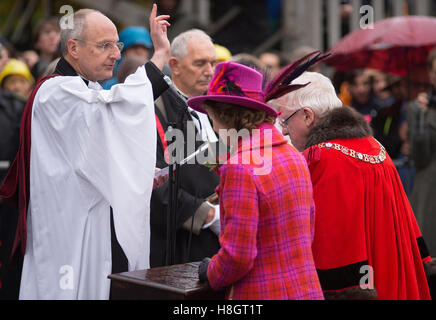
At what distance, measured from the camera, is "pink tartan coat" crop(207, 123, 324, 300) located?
2799 millimetres

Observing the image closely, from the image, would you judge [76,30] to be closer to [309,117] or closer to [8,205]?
[309,117]

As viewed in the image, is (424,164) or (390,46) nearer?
(424,164)

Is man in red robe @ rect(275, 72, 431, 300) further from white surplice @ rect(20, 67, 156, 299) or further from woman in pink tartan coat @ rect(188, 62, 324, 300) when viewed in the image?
white surplice @ rect(20, 67, 156, 299)

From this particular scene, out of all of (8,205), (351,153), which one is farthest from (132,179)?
(8,205)

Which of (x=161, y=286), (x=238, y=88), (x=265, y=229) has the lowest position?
(x=161, y=286)

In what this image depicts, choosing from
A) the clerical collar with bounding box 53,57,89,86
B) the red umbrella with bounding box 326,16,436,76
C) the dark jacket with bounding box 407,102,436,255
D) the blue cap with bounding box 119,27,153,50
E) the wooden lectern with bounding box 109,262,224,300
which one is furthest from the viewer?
the red umbrella with bounding box 326,16,436,76

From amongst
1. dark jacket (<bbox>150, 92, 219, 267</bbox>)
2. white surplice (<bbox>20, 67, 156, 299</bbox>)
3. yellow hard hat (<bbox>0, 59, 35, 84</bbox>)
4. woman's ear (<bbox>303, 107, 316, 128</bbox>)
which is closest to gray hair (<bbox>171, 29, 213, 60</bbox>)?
dark jacket (<bbox>150, 92, 219, 267</bbox>)

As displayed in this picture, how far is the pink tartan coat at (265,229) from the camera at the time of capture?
9.18ft

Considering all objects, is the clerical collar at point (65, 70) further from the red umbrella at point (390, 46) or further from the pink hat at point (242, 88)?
the red umbrella at point (390, 46)

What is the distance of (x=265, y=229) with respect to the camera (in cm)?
288

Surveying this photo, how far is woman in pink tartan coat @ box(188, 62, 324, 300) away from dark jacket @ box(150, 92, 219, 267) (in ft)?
4.83

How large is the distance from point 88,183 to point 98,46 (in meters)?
0.78

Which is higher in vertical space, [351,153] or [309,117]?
[309,117]

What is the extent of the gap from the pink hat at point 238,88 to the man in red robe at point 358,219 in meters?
0.74
